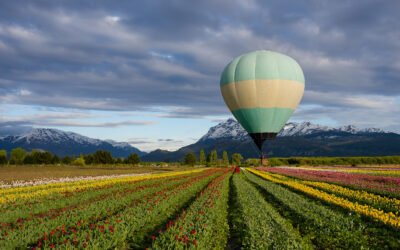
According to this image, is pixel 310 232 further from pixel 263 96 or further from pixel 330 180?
pixel 263 96

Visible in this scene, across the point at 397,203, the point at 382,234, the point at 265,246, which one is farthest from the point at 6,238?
the point at 397,203

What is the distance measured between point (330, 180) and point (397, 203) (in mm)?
17375

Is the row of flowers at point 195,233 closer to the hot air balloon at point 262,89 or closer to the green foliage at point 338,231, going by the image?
the green foliage at point 338,231

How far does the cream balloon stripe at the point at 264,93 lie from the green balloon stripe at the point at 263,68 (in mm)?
725

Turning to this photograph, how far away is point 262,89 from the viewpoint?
51.2m

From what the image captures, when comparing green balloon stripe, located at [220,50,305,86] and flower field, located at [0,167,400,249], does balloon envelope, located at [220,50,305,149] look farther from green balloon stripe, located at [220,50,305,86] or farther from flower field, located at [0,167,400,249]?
flower field, located at [0,167,400,249]

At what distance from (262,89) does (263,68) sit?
307cm

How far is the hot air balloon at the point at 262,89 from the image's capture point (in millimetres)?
51188

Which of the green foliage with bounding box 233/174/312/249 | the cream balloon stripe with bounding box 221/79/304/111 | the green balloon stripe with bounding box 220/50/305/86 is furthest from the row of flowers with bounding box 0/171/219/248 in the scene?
the green balloon stripe with bounding box 220/50/305/86

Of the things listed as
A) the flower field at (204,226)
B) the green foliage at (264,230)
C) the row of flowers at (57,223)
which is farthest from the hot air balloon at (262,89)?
the row of flowers at (57,223)

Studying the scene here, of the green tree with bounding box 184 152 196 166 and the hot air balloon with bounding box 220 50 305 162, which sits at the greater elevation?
the hot air balloon with bounding box 220 50 305 162

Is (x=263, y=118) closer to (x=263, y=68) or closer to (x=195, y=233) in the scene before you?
(x=263, y=68)

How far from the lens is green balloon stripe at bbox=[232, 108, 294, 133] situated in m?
52.7

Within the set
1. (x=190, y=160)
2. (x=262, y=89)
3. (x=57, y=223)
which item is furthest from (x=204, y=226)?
(x=190, y=160)
